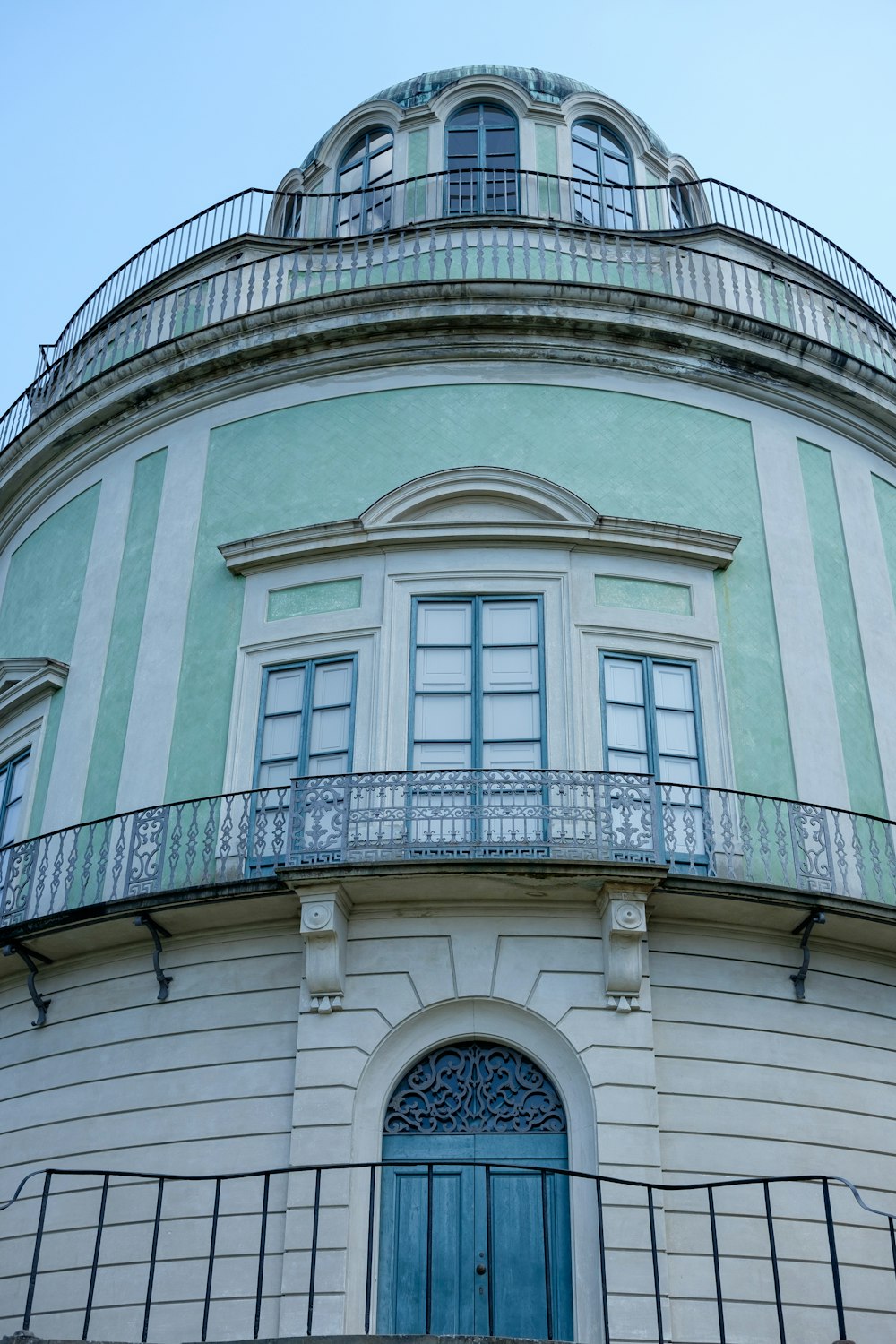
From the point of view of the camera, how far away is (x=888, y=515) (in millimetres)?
15875

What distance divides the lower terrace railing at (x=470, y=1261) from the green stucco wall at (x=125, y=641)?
3904 mm

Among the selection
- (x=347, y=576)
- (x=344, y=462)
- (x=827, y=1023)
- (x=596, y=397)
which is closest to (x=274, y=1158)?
(x=827, y=1023)

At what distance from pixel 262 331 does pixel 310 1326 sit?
954 centimetres

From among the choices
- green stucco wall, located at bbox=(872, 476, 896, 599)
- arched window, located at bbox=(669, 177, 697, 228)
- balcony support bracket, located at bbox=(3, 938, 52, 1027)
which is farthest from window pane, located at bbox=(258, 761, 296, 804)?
arched window, located at bbox=(669, 177, 697, 228)

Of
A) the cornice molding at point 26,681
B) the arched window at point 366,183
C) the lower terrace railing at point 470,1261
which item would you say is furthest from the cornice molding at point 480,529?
the arched window at point 366,183

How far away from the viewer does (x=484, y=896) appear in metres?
11.9

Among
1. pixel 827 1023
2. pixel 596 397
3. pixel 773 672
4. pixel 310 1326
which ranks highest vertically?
pixel 596 397

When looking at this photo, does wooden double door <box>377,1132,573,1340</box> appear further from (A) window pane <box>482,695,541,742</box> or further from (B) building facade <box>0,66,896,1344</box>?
(A) window pane <box>482,695,541,742</box>

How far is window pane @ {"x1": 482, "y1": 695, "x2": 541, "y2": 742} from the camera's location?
1324 cm

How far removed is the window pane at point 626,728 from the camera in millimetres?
13242

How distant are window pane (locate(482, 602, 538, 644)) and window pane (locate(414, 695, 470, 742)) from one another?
2.13ft

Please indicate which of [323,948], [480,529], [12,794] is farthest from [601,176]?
[323,948]

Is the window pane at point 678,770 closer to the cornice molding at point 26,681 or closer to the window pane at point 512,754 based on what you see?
the window pane at point 512,754

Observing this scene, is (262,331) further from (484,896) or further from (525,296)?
(484,896)
